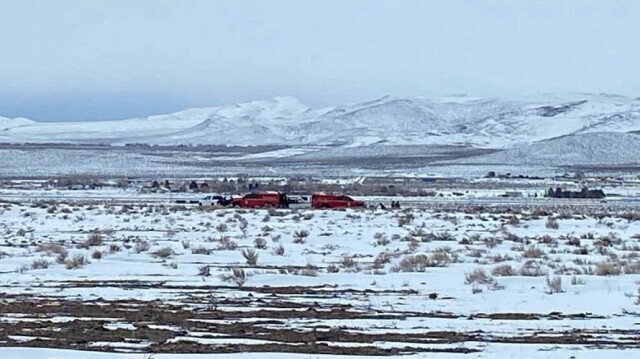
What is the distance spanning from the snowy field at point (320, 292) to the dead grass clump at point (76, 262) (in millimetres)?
76

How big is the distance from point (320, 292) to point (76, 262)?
21.0ft

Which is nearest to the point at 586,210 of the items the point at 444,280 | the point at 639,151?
the point at 444,280

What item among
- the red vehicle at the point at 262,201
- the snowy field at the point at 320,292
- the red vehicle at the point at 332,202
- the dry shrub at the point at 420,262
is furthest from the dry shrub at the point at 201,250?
the red vehicle at the point at 262,201

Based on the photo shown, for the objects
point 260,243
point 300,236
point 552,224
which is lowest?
point 552,224

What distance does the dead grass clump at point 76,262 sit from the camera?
24062 mm

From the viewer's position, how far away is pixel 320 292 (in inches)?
774

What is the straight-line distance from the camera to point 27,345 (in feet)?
43.6

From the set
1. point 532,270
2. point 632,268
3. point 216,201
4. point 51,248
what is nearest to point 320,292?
point 532,270

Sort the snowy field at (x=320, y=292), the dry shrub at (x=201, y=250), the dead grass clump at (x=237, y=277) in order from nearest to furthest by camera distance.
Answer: the snowy field at (x=320, y=292) → the dead grass clump at (x=237, y=277) → the dry shrub at (x=201, y=250)

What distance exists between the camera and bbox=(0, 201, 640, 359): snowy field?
13812 millimetres

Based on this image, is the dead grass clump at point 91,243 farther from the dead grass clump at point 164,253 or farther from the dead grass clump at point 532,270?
the dead grass clump at point 532,270

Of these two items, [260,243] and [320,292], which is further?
[260,243]

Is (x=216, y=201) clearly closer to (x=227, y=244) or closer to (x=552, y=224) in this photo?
(x=552, y=224)

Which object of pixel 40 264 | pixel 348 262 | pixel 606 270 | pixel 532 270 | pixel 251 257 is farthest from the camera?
pixel 251 257
